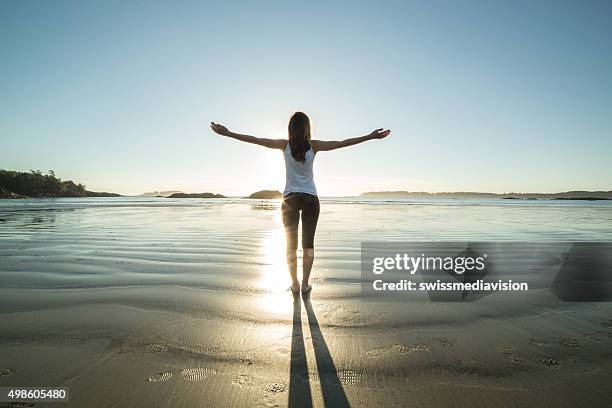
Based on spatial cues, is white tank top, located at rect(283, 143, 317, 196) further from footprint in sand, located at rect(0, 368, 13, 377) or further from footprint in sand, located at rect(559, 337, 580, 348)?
footprint in sand, located at rect(0, 368, 13, 377)

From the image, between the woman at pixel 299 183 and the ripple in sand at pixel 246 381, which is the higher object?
the woman at pixel 299 183

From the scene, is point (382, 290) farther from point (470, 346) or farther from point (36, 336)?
point (36, 336)

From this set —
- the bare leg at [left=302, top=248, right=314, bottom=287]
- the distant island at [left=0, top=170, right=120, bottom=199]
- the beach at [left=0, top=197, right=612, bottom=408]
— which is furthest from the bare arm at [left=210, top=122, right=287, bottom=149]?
the distant island at [left=0, top=170, right=120, bottom=199]

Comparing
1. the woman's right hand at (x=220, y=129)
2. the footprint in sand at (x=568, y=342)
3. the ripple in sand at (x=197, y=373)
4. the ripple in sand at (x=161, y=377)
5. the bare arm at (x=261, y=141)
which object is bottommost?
the ripple in sand at (x=161, y=377)

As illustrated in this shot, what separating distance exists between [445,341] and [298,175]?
2805mm

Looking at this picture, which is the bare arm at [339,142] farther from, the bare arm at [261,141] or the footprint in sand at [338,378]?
the footprint in sand at [338,378]

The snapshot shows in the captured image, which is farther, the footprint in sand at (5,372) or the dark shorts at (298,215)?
the dark shorts at (298,215)

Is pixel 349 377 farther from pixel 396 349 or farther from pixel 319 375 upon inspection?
pixel 396 349

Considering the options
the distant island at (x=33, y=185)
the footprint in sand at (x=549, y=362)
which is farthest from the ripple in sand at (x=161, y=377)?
the distant island at (x=33, y=185)

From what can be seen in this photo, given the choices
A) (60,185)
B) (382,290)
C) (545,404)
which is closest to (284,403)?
(545,404)

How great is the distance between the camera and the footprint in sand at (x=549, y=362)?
2.56m

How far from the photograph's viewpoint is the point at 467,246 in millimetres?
8633

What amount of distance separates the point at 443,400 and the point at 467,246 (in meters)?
7.29

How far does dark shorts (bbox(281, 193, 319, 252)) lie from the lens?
4.80 metres
